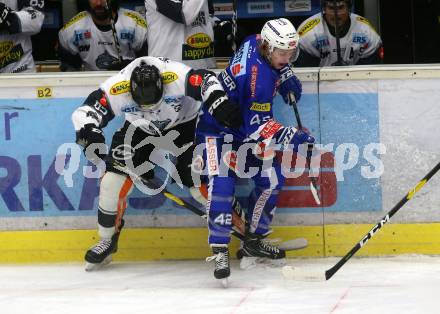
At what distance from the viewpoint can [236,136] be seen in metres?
5.97

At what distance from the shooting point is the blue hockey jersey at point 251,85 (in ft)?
18.8

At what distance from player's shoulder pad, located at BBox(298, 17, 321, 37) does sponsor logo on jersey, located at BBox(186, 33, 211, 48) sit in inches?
22.1

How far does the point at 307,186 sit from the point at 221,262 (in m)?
0.80

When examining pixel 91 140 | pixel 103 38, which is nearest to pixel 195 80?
pixel 91 140

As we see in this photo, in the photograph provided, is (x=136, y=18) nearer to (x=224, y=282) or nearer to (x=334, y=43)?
(x=334, y=43)

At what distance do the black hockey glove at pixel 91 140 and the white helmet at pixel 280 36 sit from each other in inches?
38.2

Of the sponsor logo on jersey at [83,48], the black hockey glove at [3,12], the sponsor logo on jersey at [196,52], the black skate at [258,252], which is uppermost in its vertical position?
the black hockey glove at [3,12]

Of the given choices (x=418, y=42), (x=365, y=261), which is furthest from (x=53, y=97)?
(x=418, y=42)

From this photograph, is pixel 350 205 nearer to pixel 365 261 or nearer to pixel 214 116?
pixel 365 261

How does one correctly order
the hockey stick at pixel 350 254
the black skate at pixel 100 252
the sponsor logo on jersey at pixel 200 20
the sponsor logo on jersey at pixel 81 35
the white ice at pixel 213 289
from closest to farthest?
1. the white ice at pixel 213 289
2. the hockey stick at pixel 350 254
3. the black skate at pixel 100 252
4. the sponsor logo on jersey at pixel 200 20
5. the sponsor logo on jersey at pixel 81 35

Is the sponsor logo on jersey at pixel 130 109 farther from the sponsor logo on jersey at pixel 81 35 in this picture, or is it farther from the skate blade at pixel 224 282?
the sponsor logo on jersey at pixel 81 35

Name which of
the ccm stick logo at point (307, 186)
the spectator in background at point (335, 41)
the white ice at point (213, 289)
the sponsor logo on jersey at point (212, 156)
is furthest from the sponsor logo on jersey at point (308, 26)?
the white ice at point (213, 289)

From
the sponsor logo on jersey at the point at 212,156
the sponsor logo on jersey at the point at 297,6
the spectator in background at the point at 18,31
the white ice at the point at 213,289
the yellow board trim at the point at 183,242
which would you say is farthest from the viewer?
the sponsor logo on jersey at the point at 297,6

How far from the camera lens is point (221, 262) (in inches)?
223
